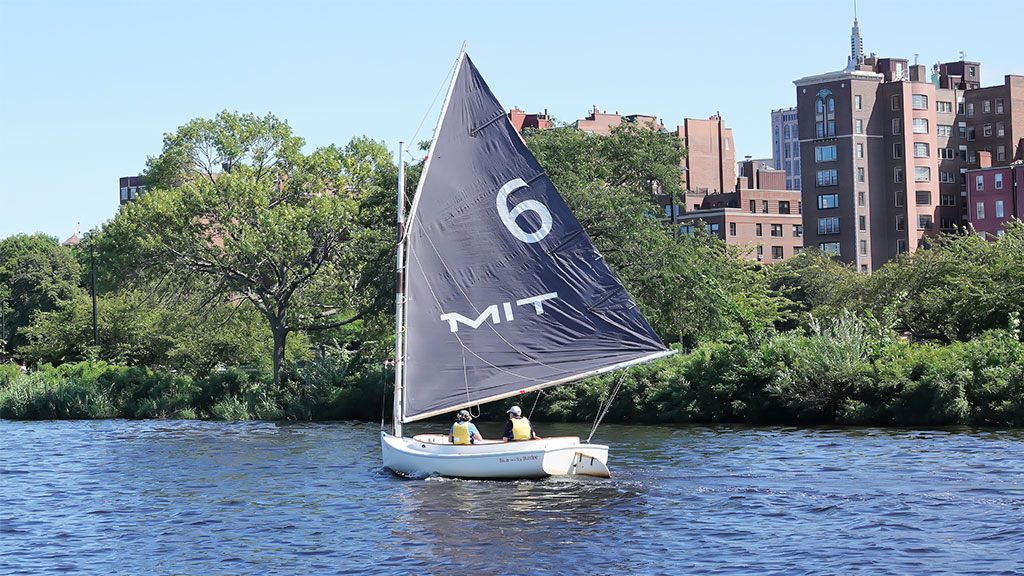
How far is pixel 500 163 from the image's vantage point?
31938 mm

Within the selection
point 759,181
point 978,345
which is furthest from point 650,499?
point 759,181

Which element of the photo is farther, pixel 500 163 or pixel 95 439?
pixel 95 439

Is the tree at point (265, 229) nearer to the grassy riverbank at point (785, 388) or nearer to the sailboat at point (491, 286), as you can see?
the grassy riverbank at point (785, 388)

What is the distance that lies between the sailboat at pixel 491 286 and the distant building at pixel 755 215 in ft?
394

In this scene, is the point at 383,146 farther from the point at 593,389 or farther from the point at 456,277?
the point at 456,277

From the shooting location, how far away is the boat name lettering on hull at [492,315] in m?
31.9

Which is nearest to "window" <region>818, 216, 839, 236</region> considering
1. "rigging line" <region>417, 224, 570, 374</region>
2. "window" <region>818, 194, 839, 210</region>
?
"window" <region>818, 194, 839, 210</region>

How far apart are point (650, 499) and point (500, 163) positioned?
948 cm

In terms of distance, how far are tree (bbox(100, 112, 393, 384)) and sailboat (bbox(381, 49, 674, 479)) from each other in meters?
25.6

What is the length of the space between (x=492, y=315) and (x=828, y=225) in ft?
416

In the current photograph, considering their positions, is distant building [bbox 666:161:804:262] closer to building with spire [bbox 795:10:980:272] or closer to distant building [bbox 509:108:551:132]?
building with spire [bbox 795:10:980:272]

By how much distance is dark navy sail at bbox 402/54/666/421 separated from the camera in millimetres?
31703

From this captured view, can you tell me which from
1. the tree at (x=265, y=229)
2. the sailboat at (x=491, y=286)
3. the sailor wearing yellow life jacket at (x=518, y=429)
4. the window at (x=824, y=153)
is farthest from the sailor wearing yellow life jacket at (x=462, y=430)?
the window at (x=824, y=153)

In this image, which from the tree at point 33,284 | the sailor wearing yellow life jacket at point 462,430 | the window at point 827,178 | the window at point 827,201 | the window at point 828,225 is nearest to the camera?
the sailor wearing yellow life jacket at point 462,430
